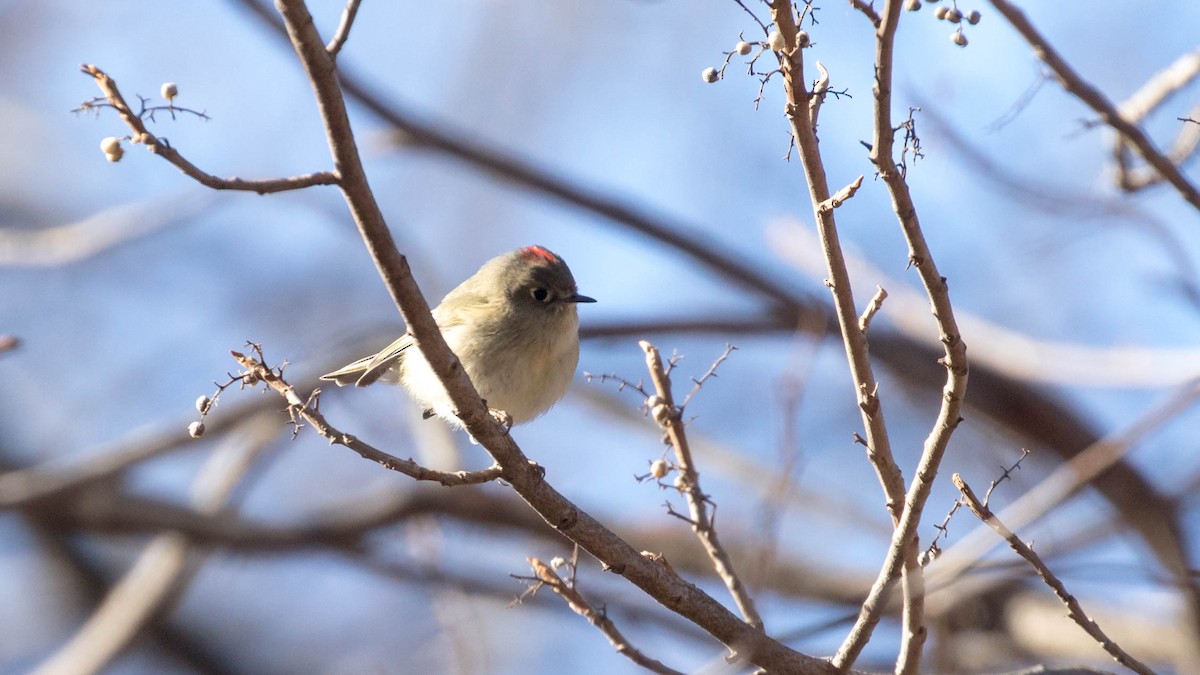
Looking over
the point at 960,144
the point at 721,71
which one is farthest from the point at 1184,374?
the point at 721,71

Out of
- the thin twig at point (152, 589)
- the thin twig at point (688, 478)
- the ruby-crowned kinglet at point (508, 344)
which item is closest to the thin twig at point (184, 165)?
the thin twig at point (688, 478)

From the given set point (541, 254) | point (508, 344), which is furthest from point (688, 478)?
point (541, 254)

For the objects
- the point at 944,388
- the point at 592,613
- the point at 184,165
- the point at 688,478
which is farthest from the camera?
the point at 688,478

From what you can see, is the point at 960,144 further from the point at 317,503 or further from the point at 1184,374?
the point at 317,503

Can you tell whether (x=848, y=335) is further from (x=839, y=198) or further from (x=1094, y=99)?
(x=1094, y=99)

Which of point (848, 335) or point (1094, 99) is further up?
point (1094, 99)

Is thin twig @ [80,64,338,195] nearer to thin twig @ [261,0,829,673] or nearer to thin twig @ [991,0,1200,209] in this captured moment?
thin twig @ [261,0,829,673]

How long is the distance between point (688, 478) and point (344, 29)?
4.12ft

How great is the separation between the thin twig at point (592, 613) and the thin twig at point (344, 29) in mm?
933

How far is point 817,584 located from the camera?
17.8 ft

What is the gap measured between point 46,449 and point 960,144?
7.43m

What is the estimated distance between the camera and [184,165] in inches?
56.9

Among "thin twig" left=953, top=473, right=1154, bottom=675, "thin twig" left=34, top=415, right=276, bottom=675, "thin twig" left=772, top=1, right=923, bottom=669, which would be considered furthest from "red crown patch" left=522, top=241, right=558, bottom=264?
"thin twig" left=953, top=473, right=1154, bottom=675

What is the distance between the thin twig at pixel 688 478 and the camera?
2352 mm
